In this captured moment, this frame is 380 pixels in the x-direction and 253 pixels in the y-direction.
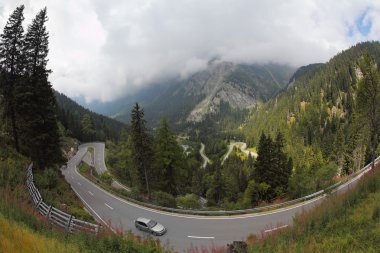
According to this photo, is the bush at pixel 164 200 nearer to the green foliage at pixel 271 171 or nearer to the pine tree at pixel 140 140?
the pine tree at pixel 140 140

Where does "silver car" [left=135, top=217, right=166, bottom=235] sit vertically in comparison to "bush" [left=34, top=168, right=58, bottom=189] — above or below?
below

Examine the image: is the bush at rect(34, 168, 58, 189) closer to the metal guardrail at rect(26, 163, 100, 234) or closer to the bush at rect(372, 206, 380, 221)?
the metal guardrail at rect(26, 163, 100, 234)

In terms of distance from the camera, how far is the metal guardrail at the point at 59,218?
1387cm

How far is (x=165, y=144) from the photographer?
129ft

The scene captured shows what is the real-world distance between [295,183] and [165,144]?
17715 mm

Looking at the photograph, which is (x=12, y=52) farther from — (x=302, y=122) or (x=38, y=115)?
(x=302, y=122)

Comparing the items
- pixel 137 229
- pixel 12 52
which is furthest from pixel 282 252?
pixel 12 52

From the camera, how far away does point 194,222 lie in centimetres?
2403

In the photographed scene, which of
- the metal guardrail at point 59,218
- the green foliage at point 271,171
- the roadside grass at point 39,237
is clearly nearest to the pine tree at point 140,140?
the green foliage at point 271,171

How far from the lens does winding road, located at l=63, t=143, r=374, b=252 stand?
2016 cm

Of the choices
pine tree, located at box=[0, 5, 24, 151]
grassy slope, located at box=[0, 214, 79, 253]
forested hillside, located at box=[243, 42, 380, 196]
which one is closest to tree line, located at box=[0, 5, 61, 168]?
pine tree, located at box=[0, 5, 24, 151]

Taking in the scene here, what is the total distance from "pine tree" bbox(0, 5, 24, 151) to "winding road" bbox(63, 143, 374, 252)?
13.8m

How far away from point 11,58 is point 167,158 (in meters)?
21.1

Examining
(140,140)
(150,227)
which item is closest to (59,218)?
(150,227)
